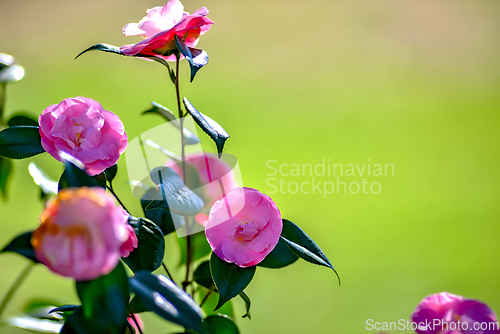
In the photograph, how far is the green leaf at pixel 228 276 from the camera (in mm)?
338

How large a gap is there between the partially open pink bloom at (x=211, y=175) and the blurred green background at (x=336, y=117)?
53cm

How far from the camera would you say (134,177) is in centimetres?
44

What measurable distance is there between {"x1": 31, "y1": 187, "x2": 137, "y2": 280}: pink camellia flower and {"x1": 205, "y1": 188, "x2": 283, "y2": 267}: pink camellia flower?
13 centimetres

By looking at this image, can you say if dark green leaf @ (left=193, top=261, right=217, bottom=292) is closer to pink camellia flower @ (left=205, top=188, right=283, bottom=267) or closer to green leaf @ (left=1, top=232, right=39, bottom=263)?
pink camellia flower @ (left=205, top=188, right=283, bottom=267)

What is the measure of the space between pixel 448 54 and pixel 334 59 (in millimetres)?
773

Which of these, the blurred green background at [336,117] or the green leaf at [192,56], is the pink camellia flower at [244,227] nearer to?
the green leaf at [192,56]

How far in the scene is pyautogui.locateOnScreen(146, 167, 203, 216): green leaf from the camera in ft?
1.13

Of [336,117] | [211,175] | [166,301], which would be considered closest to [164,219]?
[211,175]

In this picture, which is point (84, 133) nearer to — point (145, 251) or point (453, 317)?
point (145, 251)

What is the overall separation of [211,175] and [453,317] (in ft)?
0.82

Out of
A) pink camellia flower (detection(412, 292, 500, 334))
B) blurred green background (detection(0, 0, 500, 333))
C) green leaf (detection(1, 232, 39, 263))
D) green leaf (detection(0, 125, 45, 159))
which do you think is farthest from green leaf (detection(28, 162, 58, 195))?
blurred green background (detection(0, 0, 500, 333))

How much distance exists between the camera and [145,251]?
0.33 m

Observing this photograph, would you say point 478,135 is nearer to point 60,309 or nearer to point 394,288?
point 394,288

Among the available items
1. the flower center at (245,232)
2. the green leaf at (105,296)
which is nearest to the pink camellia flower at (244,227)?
the flower center at (245,232)
